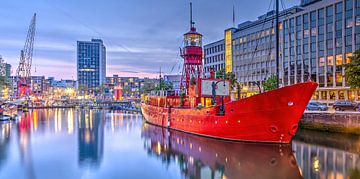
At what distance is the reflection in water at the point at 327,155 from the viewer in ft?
64.2

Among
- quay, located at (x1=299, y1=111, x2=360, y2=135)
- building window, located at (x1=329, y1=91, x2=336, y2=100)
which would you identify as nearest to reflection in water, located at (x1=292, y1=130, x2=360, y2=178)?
quay, located at (x1=299, y1=111, x2=360, y2=135)

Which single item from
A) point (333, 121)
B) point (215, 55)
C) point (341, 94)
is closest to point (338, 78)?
point (341, 94)

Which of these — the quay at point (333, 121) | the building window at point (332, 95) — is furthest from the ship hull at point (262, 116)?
the building window at point (332, 95)

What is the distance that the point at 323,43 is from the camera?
67.2 m

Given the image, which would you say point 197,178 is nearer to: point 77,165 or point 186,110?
point 77,165

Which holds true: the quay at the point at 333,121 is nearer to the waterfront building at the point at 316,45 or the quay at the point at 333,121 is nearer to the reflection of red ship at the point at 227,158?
the reflection of red ship at the point at 227,158

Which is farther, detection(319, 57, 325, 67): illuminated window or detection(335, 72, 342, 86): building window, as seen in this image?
detection(319, 57, 325, 67): illuminated window

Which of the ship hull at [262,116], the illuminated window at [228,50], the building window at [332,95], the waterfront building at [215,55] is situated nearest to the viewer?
the ship hull at [262,116]

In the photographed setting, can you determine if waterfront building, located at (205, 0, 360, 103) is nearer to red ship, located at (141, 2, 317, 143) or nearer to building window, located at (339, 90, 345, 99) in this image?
building window, located at (339, 90, 345, 99)

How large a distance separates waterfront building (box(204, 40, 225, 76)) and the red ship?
5930cm

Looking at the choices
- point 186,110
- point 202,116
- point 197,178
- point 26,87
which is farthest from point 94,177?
point 26,87

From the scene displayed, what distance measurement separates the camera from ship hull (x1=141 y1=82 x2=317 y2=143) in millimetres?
25408

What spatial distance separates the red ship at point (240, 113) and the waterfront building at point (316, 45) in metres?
22.2

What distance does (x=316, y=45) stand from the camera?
68.4 meters
